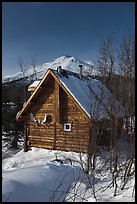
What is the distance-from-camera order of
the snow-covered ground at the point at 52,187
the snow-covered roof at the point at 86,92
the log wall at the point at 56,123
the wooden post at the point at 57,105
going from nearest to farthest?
the snow-covered ground at the point at 52,187, the snow-covered roof at the point at 86,92, the log wall at the point at 56,123, the wooden post at the point at 57,105

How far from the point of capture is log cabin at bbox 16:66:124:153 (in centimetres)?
1416

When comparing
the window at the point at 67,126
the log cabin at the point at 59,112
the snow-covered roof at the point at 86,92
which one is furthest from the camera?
the window at the point at 67,126

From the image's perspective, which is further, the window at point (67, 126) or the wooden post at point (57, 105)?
the window at point (67, 126)

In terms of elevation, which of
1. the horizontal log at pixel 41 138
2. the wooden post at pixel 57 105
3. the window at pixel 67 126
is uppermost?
the wooden post at pixel 57 105

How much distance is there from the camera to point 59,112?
1509 centimetres

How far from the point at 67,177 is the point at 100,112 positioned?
230 cm

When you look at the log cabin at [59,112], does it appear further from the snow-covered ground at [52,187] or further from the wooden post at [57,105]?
the snow-covered ground at [52,187]

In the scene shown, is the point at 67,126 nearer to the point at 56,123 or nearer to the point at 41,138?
the point at 56,123

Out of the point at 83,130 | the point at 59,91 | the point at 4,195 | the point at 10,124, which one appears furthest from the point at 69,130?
the point at 4,195

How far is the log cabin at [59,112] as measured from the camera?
14164 mm

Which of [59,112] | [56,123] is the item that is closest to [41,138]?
[56,123]

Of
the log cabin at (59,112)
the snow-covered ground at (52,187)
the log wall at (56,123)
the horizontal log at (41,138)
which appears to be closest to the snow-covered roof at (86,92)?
the log cabin at (59,112)

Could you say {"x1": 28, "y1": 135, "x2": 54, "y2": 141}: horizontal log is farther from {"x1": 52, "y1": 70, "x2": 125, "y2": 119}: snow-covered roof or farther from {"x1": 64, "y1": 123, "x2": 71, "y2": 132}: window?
{"x1": 52, "y1": 70, "x2": 125, "y2": 119}: snow-covered roof

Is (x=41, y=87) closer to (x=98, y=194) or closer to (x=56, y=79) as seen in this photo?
(x=56, y=79)
